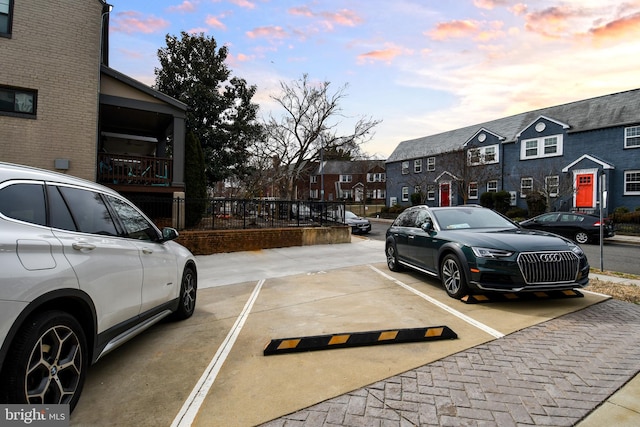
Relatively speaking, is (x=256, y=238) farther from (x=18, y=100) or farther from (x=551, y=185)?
(x=551, y=185)

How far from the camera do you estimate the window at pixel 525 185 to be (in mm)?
28036

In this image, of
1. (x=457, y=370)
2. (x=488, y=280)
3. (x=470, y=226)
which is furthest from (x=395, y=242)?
(x=457, y=370)

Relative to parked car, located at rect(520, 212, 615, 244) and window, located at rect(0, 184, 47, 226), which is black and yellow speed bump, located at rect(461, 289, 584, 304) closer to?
window, located at rect(0, 184, 47, 226)

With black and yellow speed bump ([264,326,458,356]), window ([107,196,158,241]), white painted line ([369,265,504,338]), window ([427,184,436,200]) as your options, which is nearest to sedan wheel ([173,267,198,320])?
window ([107,196,158,241])

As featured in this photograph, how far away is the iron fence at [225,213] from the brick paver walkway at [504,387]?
973 cm

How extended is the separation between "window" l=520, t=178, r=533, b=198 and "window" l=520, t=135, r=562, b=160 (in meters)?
1.95

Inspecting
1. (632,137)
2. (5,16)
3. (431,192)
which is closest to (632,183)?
(632,137)

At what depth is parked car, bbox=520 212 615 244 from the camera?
48.6 feet

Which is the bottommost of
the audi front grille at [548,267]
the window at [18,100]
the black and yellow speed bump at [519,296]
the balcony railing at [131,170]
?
the black and yellow speed bump at [519,296]

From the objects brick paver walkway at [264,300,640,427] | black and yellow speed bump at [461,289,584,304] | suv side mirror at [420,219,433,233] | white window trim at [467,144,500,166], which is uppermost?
white window trim at [467,144,500,166]

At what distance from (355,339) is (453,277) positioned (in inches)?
103

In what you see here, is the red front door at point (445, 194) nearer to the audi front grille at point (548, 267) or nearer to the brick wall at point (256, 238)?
the brick wall at point (256, 238)

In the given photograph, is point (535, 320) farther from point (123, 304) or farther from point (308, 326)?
point (123, 304)

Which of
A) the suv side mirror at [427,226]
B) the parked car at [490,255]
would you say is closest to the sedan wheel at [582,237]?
the parked car at [490,255]
